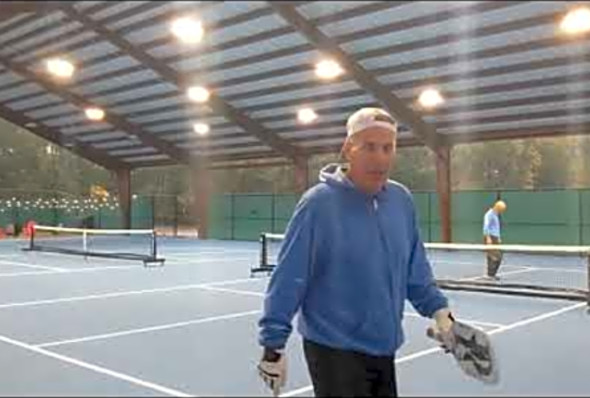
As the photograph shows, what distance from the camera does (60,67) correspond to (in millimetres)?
15117

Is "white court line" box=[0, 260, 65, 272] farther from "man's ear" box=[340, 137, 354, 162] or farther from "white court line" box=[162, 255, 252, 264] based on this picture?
"man's ear" box=[340, 137, 354, 162]

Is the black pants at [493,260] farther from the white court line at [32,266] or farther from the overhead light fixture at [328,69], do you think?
the white court line at [32,266]

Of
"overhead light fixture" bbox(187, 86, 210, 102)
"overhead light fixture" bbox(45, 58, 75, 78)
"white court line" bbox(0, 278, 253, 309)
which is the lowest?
"white court line" bbox(0, 278, 253, 309)

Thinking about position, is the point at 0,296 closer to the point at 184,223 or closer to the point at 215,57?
the point at 215,57

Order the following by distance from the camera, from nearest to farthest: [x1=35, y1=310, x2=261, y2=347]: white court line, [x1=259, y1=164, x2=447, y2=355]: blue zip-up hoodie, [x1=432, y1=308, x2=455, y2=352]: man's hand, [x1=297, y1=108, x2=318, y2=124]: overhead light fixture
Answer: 1. [x1=259, y1=164, x2=447, y2=355]: blue zip-up hoodie
2. [x1=432, y1=308, x2=455, y2=352]: man's hand
3. [x1=35, y1=310, x2=261, y2=347]: white court line
4. [x1=297, y1=108, x2=318, y2=124]: overhead light fixture

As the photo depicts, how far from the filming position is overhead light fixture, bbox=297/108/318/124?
1557 cm

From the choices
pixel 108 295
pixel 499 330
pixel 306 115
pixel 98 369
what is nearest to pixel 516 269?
pixel 306 115

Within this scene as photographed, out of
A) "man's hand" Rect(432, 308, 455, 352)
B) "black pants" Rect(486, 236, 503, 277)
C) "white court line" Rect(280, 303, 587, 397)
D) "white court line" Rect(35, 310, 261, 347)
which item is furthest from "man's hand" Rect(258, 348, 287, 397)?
"black pants" Rect(486, 236, 503, 277)

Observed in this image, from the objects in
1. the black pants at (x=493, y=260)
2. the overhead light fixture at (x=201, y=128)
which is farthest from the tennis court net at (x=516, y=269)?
the overhead light fixture at (x=201, y=128)

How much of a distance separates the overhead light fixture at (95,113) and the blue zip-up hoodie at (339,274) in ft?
56.1

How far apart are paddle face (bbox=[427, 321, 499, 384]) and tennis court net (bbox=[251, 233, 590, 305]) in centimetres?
445

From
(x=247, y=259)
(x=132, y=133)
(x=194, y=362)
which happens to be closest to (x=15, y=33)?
(x=247, y=259)

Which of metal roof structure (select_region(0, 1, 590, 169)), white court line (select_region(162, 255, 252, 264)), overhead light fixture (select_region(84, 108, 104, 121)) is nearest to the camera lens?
metal roof structure (select_region(0, 1, 590, 169))

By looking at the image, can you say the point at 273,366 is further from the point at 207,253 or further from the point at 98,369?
the point at 207,253
